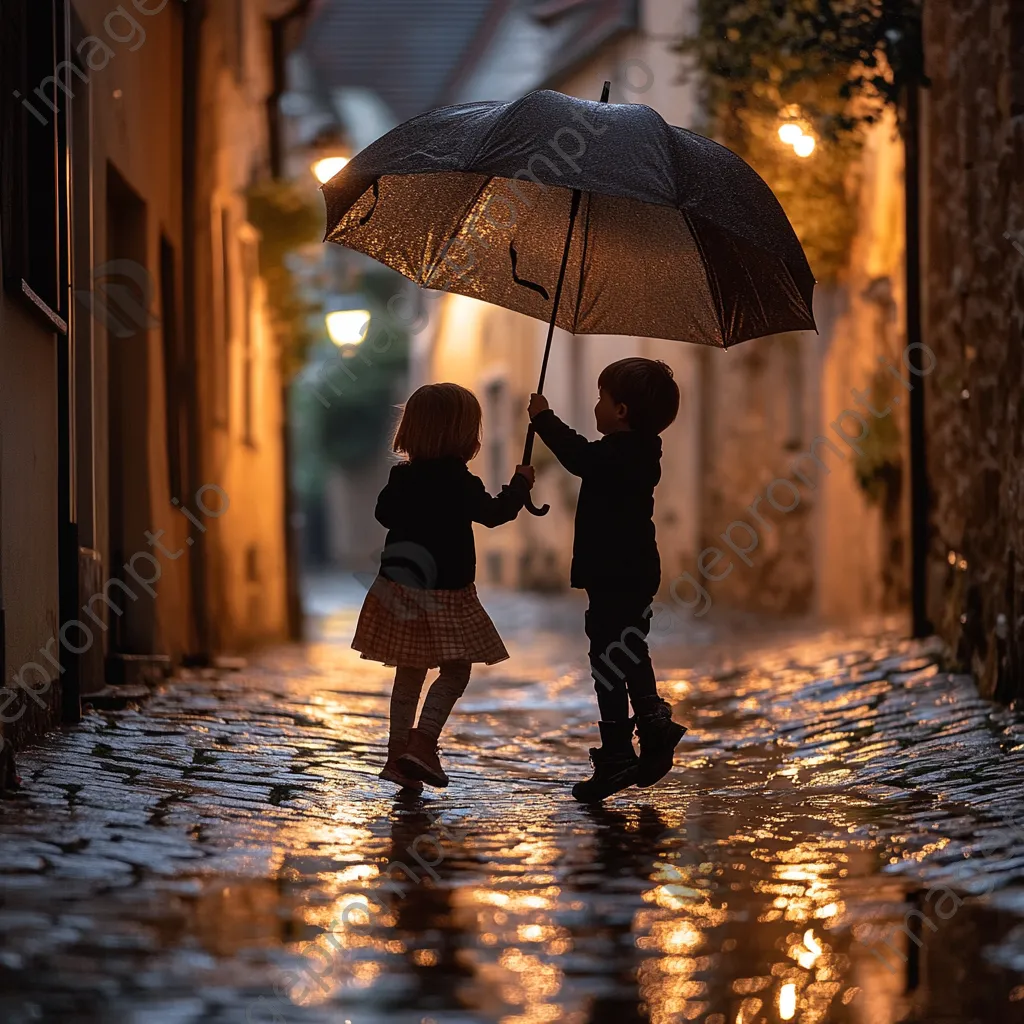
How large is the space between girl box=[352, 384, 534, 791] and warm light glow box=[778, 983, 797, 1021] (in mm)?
2243

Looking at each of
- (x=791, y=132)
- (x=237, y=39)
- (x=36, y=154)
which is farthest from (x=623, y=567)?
(x=237, y=39)

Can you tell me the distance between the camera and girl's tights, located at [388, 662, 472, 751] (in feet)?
17.4

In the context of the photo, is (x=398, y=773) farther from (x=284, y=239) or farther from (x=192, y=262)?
(x=284, y=239)

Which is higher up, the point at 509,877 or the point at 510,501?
the point at 510,501

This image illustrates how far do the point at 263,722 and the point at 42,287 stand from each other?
1931mm

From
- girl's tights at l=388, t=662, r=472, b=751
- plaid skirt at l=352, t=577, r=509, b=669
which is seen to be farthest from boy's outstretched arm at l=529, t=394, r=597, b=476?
girl's tights at l=388, t=662, r=472, b=751

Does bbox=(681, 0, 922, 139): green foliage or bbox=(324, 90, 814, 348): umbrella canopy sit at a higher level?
bbox=(681, 0, 922, 139): green foliage

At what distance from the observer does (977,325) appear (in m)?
7.77

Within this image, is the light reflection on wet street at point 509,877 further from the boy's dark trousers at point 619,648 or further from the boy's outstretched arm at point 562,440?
the boy's outstretched arm at point 562,440

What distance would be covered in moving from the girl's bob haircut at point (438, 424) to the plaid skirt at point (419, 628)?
41 centimetres

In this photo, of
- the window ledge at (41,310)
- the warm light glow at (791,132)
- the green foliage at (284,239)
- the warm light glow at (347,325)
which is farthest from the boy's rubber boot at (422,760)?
the green foliage at (284,239)

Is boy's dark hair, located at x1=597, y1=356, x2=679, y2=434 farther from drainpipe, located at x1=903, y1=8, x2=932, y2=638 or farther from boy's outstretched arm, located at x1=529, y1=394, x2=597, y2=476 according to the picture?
drainpipe, located at x1=903, y1=8, x2=932, y2=638

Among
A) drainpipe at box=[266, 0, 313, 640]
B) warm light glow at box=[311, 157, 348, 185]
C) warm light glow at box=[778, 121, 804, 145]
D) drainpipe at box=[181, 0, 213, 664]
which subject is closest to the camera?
drainpipe at box=[181, 0, 213, 664]

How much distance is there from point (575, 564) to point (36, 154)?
236cm
